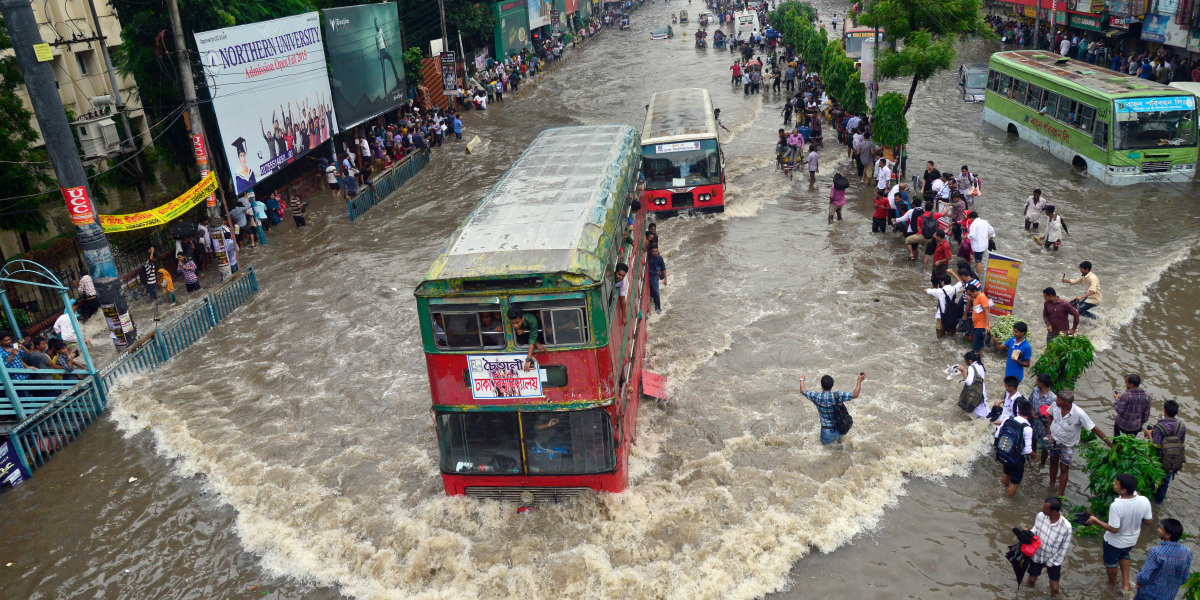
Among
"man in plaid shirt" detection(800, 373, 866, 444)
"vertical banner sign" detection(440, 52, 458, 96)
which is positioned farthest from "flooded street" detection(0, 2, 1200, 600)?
"vertical banner sign" detection(440, 52, 458, 96)

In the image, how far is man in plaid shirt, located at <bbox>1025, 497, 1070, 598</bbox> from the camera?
705 cm

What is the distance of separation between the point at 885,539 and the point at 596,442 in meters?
3.31

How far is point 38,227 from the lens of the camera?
55.6ft

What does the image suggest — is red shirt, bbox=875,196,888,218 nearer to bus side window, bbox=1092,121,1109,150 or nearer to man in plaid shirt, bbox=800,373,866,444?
bus side window, bbox=1092,121,1109,150

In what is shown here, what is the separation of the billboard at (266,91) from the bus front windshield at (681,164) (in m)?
9.93

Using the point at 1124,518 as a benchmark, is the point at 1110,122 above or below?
above

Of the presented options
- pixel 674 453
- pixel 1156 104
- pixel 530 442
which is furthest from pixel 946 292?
pixel 1156 104

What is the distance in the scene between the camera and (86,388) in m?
12.4

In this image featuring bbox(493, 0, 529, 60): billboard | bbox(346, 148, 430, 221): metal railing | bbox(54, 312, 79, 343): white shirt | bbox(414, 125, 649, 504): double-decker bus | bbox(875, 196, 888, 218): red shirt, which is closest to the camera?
bbox(414, 125, 649, 504): double-decker bus

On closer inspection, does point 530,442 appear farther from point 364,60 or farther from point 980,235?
point 364,60

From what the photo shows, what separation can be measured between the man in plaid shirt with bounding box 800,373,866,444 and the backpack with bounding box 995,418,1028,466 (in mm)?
1567

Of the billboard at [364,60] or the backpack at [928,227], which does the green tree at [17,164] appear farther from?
the backpack at [928,227]

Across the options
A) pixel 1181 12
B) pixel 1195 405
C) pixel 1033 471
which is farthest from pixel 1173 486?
pixel 1181 12

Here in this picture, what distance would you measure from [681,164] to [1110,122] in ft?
33.0
